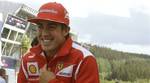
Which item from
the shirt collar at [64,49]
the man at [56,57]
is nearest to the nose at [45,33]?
the man at [56,57]

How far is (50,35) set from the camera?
4.44m

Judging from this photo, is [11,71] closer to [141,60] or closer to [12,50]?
[12,50]

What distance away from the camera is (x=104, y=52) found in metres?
87.1

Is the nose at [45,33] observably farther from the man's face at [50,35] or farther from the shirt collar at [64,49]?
the shirt collar at [64,49]

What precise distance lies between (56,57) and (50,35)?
0.22 m

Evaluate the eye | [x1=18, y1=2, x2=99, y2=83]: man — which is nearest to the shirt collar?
[x1=18, y1=2, x2=99, y2=83]: man

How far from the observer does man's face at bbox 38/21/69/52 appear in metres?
4.45

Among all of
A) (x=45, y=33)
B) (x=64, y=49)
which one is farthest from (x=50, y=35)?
(x=64, y=49)

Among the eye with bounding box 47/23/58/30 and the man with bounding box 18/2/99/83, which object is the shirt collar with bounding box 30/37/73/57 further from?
the eye with bounding box 47/23/58/30

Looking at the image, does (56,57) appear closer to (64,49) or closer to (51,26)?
(64,49)

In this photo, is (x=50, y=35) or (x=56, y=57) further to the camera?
(x=56, y=57)

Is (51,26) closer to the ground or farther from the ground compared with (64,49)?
farther from the ground

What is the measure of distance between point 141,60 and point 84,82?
80.5 metres

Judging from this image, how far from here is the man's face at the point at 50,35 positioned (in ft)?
14.6
